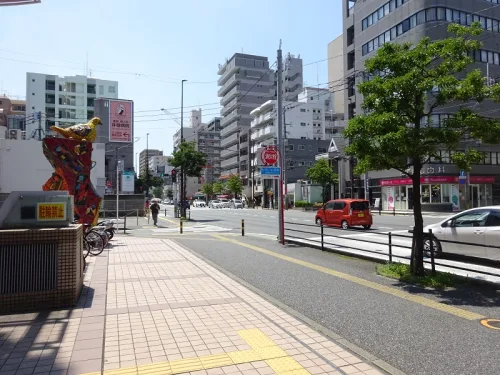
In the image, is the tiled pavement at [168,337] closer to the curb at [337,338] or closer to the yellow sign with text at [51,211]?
the curb at [337,338]

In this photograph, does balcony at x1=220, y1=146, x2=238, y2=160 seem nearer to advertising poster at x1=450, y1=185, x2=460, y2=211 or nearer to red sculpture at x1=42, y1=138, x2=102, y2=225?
advertising poster at x1=450, y1=185, x2=460, y2=211

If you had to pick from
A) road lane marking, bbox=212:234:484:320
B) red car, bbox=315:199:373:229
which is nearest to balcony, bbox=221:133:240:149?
red car, bbox=315:199:373:229

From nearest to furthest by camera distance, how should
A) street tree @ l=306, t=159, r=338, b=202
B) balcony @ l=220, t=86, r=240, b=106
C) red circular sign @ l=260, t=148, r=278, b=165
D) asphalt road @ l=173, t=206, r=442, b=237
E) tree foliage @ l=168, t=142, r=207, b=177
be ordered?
red circular sign @ l=260, t=148, r=278, b=165
asphalt road @ l=173, t=206, r=442, b=237
tree foliage @ l=168, t=142, r=207, b=177
street tree @ l=306, t=159, r=338, b=202
balcony @ l=220, t=86, r=240, b=106

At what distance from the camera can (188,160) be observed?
34656mm

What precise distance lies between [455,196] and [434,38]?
632 inches

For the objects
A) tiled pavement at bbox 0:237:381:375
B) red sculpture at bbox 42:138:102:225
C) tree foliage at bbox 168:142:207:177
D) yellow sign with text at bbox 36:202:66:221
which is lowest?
tiled pavement at bbox 0:237:381:375

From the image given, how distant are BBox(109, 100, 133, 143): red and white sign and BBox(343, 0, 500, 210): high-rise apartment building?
2798 cm

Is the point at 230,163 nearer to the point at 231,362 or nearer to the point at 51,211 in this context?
the point at 51,211

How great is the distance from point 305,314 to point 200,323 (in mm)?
1632

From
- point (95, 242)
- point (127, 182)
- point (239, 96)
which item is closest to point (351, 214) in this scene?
point (95, 242)

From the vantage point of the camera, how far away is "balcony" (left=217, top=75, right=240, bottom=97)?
315 ft

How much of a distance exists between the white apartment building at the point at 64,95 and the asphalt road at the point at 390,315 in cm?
7465

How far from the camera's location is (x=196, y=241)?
16125mm

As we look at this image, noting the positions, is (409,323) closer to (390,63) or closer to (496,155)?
(390,63)
